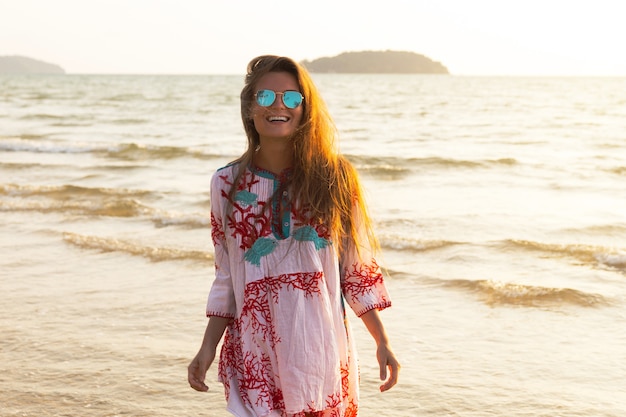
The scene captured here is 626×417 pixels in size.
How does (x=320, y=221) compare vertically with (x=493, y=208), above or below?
above

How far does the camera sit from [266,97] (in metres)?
2.58

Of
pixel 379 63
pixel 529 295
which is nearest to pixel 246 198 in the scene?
pixel 529 295

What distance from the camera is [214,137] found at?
951 inches

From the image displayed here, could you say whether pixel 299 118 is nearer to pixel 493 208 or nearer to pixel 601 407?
pixel 601 407

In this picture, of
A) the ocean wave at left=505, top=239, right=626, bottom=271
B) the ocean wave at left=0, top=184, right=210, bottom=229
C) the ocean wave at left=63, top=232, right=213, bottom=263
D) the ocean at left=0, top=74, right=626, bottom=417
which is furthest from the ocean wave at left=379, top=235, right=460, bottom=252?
the ocean wave at left=0, top=184, right=210, bottom=229

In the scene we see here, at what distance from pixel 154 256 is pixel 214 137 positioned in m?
16.2

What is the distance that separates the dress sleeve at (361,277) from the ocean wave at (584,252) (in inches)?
234

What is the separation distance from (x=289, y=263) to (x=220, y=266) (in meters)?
0.26

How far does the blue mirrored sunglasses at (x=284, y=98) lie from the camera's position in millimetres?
2580

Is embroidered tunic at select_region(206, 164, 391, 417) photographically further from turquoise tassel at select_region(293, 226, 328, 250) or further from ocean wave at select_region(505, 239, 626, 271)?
ocean wave at select_region(505, 239, 626, 271)

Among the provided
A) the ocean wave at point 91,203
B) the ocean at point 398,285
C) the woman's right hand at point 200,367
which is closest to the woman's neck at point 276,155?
the woman's right hand at point 200,367

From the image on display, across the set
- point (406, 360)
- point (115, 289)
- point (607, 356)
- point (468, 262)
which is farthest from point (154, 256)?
point (607, 356)

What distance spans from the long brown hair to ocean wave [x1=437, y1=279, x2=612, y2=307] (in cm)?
429

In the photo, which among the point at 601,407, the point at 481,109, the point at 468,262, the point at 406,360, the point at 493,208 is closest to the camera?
the point at 601,407
